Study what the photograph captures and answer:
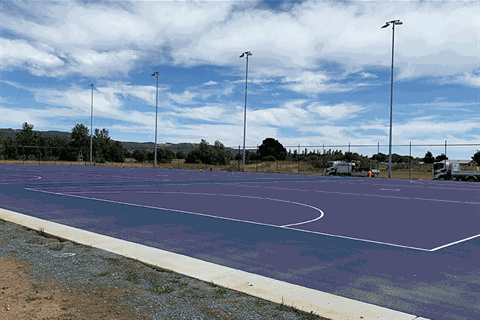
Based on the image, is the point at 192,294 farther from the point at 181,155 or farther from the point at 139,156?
the point at 181,155

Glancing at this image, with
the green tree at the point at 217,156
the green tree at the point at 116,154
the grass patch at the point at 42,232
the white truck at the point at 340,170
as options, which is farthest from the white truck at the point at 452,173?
the green tree at the point at 116,154

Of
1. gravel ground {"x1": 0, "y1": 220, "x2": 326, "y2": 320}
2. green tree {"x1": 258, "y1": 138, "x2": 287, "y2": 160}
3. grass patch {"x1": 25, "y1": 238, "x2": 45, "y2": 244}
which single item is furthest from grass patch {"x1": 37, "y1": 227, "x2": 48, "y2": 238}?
green tree {"x1": 258, "y1": 138, "x2": 287, "y2": 160}

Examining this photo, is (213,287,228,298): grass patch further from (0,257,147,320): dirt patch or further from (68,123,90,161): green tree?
(68,123,90,161): green tree

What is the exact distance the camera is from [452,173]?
37.0 meters

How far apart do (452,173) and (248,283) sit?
123ft

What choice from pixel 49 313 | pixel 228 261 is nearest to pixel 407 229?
pixel 228 261

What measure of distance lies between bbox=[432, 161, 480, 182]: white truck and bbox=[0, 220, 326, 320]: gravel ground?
37.3 m

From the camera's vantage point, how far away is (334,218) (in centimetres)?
1116

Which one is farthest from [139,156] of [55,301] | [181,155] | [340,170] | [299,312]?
[299,312]

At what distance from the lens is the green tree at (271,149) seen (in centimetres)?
10269

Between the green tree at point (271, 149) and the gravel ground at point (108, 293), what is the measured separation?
9489 centimetres

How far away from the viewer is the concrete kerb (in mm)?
4418

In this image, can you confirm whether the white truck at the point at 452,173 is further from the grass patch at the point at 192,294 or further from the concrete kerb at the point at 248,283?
the grass patch at the point at 192,294

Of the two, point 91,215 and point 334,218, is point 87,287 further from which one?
point 334,218
